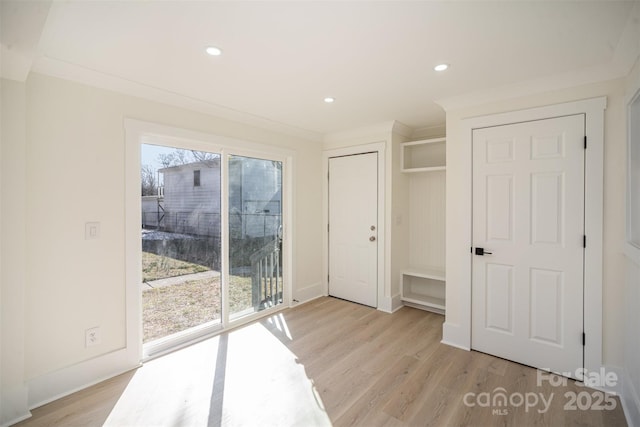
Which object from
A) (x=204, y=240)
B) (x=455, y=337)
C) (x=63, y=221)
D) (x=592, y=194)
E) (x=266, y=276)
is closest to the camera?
(x=63, y=221)

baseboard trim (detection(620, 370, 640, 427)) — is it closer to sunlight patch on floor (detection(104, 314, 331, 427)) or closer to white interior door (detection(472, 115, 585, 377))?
white interior door (detection(472, 115, 585, 377))

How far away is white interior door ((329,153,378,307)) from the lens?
3895 mm

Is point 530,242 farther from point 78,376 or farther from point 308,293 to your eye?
point 78,376

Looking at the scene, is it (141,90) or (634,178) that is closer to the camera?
(634,178)

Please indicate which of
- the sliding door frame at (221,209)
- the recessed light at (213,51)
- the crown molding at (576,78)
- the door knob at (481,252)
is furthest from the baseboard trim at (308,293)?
the recessed light at (213,51)

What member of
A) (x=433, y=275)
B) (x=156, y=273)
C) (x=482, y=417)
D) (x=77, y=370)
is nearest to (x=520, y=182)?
(x=433, y=275)

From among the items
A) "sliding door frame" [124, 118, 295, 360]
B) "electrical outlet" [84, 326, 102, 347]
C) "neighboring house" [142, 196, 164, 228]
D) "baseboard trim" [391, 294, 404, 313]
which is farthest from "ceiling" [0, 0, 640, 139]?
"baseboard trim" [391, 294, 404, 313]

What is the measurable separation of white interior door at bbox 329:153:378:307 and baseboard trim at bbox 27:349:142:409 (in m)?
2.59

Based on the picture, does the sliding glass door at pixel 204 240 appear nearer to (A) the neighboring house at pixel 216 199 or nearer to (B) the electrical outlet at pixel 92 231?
(A) the neighboring house at pixel 216 199

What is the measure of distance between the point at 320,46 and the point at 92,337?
274 centimetres

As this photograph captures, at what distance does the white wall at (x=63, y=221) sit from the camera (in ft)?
6.17

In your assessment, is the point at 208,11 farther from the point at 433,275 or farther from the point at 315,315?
the point at 433,275

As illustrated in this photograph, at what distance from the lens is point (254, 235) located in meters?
3.60

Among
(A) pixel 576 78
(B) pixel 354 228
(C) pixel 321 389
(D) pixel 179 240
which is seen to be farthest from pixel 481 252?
(D) pixel 179 240
